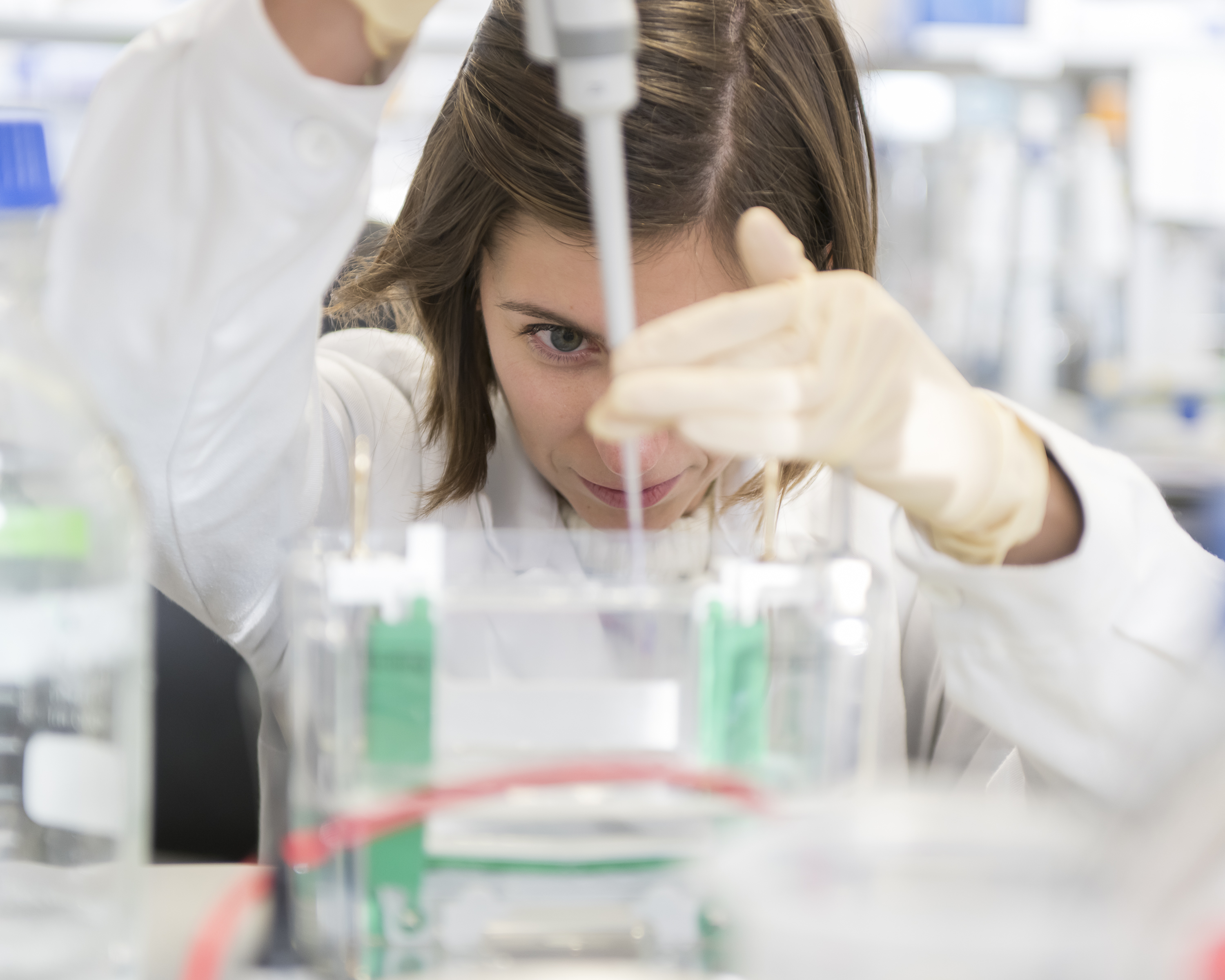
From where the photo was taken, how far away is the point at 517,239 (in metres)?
0.98

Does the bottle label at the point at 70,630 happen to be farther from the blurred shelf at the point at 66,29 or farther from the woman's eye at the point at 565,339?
the blurred shelf at the point at 66,29

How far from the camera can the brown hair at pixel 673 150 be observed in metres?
0.92

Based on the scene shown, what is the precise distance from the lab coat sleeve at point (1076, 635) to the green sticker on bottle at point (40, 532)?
1.47ft

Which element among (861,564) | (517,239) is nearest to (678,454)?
(517,239)

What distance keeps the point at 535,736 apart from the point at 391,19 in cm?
38

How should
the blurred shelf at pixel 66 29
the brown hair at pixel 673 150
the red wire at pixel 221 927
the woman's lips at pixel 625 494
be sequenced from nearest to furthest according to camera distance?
the red wire at pixel 221 927 → the brown hair at pixel 673 150 → the woman's lips at pixel 625 494 → the blurred shelf at pixel 66 29

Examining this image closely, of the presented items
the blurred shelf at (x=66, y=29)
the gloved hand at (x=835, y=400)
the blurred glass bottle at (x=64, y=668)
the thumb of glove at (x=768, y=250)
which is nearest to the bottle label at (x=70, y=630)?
the blurred glass bottle at (x=64, y=668)

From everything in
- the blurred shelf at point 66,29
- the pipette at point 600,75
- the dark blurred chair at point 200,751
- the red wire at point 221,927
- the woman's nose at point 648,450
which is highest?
the blurred shelf at point 66,29

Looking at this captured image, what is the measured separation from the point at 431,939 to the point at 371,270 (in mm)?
781

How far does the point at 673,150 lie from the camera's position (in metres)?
0.92

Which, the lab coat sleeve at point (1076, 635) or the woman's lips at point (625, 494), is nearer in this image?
the lab coat sleeve at point (1076, 635)

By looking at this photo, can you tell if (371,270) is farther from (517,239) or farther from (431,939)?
(431,939)

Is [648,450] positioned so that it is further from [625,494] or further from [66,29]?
[66,29]

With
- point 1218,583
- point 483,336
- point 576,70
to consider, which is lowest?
point 1218,583
